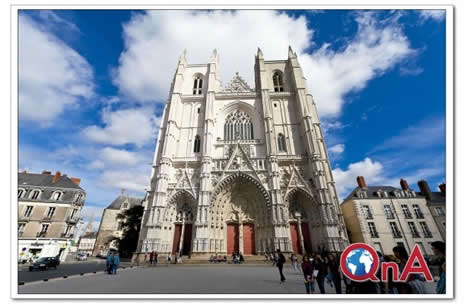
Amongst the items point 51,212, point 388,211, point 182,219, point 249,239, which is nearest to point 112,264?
point 182,219

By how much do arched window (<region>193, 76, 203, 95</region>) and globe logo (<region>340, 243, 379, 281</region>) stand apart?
21.8 m

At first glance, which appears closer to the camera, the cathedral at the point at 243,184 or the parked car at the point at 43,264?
the parked car at the point at 43,264

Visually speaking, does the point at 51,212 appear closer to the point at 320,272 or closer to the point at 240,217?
the point at 240,217

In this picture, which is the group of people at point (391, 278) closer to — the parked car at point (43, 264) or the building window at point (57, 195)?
the parked car at point (43, 264)

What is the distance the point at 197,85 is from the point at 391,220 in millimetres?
24807

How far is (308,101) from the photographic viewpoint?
19.0 meters

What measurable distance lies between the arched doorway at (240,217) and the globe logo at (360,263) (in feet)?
32.5

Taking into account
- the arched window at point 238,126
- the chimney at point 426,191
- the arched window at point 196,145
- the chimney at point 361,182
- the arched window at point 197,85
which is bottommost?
the chimney at point 426,191

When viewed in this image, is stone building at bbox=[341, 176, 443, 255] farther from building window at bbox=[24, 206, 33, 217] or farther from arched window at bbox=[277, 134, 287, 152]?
building window at bbox=[24, 206, 33, 217]

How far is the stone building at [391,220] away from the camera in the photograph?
1538 cm

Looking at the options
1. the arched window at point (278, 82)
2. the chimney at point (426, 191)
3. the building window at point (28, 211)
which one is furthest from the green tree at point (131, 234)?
the chimney at point (426, 191)

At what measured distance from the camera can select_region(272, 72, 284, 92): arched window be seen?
2244 centimetres
